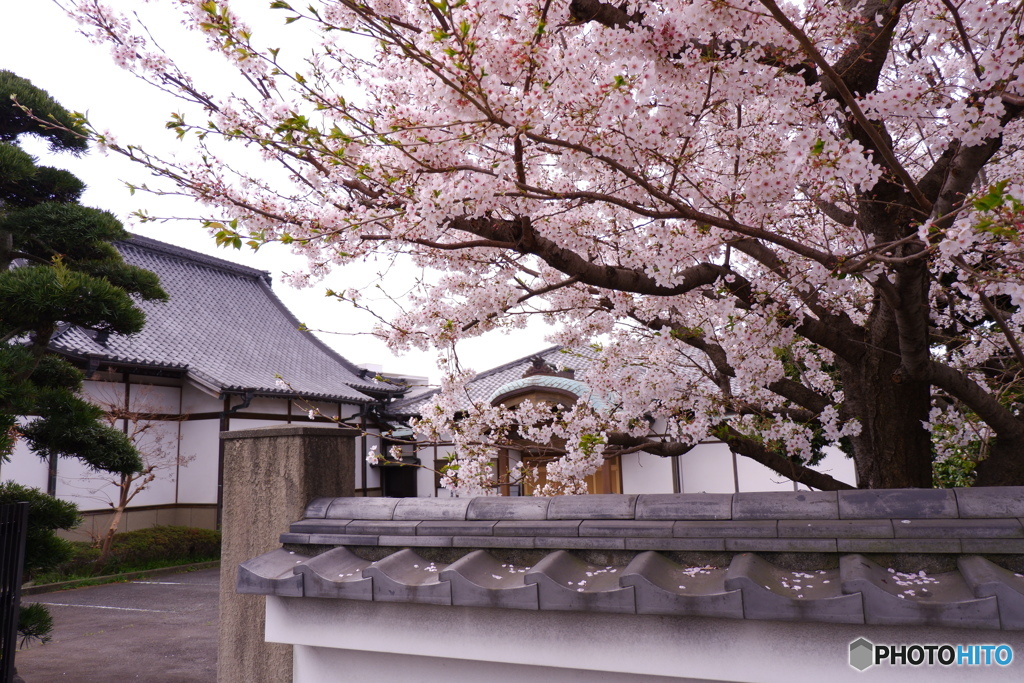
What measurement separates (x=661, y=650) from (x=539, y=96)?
2.13m

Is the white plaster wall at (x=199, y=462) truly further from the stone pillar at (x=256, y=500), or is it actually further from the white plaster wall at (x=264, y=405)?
the stone pillar at (x=256, y=500)

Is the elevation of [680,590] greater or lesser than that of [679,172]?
lesser

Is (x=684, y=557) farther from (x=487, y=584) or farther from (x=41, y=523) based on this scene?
(x=41, y=523)

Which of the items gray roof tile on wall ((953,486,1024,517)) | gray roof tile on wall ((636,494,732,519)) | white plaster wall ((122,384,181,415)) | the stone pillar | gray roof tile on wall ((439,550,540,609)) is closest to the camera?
gray roof tile on wall ((953,486,1024,517))

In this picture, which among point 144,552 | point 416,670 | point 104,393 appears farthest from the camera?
point 104,393

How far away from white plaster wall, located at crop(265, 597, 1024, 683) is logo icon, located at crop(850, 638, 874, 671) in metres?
0.02

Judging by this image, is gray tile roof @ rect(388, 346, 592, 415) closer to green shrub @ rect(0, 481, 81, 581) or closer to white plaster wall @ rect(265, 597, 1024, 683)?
green shrub @ rect(0, 481, 81, 581)

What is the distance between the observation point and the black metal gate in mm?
4684

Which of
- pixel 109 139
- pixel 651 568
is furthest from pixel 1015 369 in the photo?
pixel 109 139

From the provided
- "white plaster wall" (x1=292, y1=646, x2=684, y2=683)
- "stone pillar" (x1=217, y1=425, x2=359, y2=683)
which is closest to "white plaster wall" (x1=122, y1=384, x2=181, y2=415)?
"stone pillar" (x1=217, y1=425, x2=359, y2=683)

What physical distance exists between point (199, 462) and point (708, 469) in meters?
11.0

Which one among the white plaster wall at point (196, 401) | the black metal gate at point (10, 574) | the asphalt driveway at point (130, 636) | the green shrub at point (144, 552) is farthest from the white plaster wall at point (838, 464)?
the white plaster wall at point (196, 401)

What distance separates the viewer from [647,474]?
14.7 metres

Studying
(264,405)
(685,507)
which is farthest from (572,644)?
(264,405)
